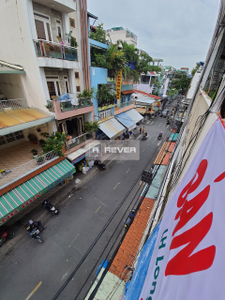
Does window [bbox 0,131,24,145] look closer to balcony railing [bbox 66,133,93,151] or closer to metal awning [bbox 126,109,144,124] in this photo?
balcony railing [bbox 66,133,93,151]

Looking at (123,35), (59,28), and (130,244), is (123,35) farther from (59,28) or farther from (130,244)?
(130,244)

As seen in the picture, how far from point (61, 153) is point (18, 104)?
5.24 m

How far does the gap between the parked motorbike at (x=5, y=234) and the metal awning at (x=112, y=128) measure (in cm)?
1109

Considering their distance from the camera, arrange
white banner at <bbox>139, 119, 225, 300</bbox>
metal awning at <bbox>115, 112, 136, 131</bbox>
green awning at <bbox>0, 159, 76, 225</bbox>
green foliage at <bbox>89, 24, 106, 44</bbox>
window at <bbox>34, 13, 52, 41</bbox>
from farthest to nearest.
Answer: metal awning at <bbox>115, 112, 136, 131</bbox> < green foliage at <bbox>89, 24, 106, 44</bbox> < window at <bbox>34, 13, 52, 41</bbox> < green awning at <bbox>0, 159, 76, 225</bbox> < white banner at <bbox>139, 119, 225, 300</bbox>

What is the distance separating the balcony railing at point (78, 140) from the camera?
37.3 feet

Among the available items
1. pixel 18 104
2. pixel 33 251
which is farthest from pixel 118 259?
pixel 18 104

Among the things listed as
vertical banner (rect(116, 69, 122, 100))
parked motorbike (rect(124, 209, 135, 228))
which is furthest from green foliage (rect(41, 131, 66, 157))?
vertical banner (rect(116, 69, 122, 100))

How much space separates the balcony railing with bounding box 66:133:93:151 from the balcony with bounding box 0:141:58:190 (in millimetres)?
1589

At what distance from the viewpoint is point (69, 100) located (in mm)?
10367

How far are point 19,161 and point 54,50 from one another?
810 cm

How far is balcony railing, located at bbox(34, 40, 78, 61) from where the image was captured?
813cm

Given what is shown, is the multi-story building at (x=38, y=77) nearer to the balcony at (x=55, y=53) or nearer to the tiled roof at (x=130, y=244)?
the balcony at (x=55, y=53)

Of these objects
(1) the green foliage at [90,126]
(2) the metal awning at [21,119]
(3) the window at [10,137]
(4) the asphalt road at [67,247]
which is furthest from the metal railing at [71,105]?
(4) the asphalt road at [67,247]

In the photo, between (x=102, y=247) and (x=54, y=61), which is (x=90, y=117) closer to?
(x=54, y=61)
